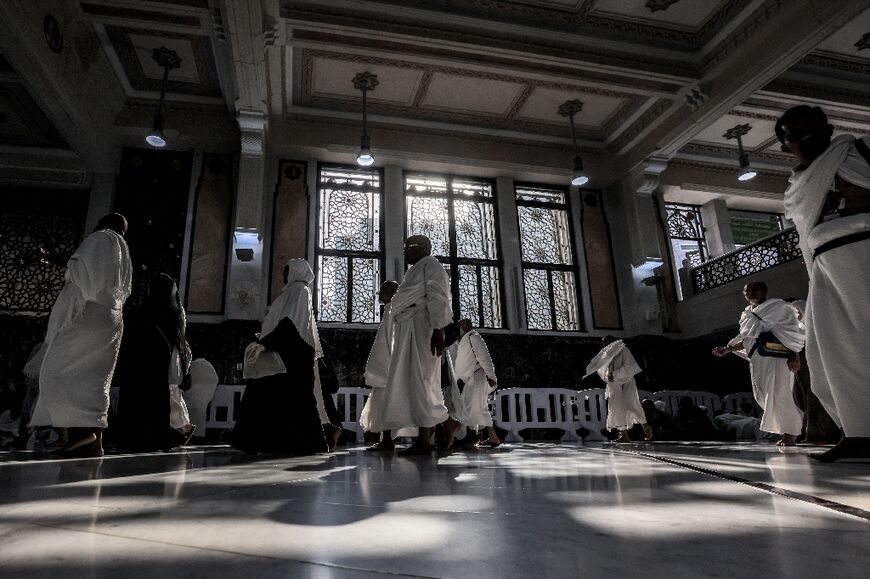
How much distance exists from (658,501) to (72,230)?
1055 centimetres

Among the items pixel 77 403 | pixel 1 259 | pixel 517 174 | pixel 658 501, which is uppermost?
pixel 517 174

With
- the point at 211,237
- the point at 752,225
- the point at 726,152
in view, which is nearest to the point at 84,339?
the point at 211,237

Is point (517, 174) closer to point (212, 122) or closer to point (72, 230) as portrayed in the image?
point (212, 122)

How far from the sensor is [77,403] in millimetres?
3410

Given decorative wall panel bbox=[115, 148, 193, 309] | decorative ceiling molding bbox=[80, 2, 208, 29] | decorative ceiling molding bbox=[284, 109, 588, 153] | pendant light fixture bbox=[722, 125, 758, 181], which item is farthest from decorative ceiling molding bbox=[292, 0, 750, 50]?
decorative wall panel bbox=[115, 148, 193, 309]

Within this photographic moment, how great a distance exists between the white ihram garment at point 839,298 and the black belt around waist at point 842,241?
0.01 m

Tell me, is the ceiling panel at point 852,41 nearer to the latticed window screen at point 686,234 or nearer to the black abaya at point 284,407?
the latticed window screen at point 686,234

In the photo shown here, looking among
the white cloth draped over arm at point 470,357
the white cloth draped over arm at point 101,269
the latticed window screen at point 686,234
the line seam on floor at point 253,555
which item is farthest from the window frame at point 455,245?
the line seam on floor at point 253,555

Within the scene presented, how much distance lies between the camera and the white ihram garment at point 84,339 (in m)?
3.38

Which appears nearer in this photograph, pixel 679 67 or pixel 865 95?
pixel 679 67

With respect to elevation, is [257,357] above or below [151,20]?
below

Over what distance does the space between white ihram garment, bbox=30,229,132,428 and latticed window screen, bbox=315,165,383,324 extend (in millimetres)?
5621

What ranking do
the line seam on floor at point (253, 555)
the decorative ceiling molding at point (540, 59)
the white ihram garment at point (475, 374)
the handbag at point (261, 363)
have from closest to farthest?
the line seam on floor at point (253, 555), the handbag at point (261, 363), the white ihram garment at point (475, 374), the decorative ceiling molding at point (540, 59)

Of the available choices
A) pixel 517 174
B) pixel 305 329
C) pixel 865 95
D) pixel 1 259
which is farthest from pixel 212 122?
pixel 865 95
